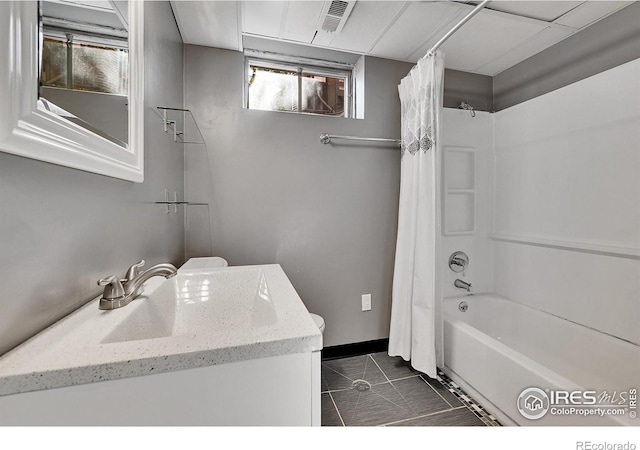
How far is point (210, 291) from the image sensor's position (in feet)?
3.47

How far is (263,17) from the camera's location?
156cm

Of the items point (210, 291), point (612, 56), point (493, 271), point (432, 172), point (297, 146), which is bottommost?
point (493, 271)

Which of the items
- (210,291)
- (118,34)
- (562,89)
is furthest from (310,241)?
(562,89)

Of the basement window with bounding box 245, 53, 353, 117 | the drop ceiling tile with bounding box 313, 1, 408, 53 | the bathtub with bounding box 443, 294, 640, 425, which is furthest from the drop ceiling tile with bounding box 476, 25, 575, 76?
the bathtub with bounding box 443, 294, 640, 425

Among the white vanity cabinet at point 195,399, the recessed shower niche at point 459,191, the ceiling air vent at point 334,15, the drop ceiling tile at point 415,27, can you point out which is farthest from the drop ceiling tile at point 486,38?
the white vanity cabinet at point 195,399

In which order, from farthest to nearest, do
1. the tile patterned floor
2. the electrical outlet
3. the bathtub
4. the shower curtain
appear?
the electrical outlet, the shower curtain, the tile patterned floor, the bathtub

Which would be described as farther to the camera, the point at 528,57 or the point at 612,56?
the point at 528,57

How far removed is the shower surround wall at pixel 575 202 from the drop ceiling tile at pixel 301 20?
1.68 m

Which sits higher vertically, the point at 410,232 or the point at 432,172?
the point at 432,172

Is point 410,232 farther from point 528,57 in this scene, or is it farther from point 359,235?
point 528,57

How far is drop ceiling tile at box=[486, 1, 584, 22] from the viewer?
1470 millimetres

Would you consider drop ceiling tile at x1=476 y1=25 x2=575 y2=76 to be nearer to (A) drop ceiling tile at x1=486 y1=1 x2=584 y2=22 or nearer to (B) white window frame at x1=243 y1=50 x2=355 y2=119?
(A) drop ceiling tile at x1=486 y1=1 x2=584 y2=22

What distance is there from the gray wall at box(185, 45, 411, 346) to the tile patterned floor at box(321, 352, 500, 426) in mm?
279

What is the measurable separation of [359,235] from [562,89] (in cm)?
169
